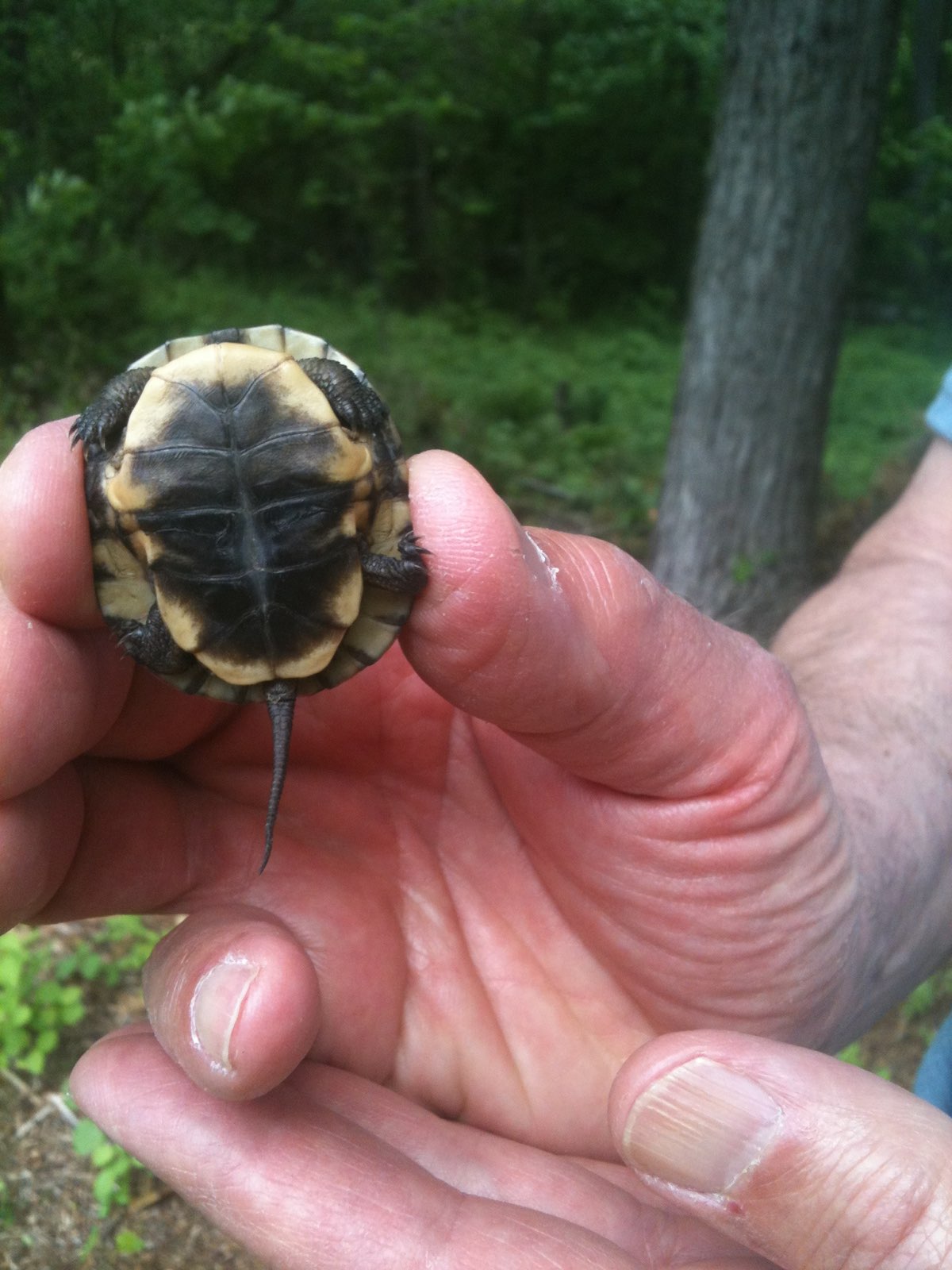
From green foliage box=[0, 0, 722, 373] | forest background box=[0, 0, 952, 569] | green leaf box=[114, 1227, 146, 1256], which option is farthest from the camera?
green foliage box=[0, 0, 722, 373]

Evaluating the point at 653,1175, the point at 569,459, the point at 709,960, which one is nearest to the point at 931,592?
the point at 709,960

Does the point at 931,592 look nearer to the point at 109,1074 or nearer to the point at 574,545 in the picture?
the point at 574,545

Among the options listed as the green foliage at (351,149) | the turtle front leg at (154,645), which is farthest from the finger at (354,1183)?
the green foliage at (351,149)

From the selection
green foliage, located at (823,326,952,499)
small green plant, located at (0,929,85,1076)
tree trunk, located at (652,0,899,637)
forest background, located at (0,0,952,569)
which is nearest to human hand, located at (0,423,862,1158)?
small green plant, located at (0,929,85,1076)

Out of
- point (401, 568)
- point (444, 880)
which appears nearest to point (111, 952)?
point (444, 880)

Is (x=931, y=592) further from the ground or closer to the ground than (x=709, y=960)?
further from the ground

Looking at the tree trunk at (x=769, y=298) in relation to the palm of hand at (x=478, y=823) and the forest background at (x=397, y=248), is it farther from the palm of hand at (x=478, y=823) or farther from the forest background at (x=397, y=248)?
the palm of hand at (x=478, y=823)

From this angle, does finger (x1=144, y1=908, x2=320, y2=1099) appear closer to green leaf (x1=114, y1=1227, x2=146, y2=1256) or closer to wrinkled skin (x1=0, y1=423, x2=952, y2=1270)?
wrinkled skin (x1=0, y1=423, x2=952, y2=1270)
